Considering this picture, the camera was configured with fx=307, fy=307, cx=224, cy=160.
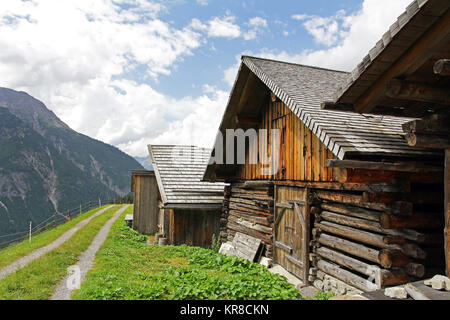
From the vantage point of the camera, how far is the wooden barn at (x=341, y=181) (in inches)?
211

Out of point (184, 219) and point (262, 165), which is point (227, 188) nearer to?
point (184, 219)

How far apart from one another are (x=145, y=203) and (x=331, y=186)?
13.9 m

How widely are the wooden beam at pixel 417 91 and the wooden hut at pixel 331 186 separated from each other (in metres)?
1.05

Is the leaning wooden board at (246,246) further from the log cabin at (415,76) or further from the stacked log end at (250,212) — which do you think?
the log cabin at (415,76)

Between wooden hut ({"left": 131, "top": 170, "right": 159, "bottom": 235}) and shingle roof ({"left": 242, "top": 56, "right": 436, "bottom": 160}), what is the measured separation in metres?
11.3

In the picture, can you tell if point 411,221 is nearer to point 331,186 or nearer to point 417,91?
point 331,186

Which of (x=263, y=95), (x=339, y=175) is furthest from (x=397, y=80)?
(x=263, y=95)

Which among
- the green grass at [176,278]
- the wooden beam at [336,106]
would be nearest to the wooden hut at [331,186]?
the wooden beam at [336,106]

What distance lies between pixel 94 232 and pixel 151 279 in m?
10.3

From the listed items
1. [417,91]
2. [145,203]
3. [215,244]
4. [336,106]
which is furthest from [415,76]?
[145,203]

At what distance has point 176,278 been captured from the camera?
7.54 metres

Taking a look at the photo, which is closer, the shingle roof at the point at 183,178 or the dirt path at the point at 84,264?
the dirt path at the point at 84,264

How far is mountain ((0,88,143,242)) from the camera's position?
101706mm

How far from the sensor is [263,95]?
1052 centimetres
